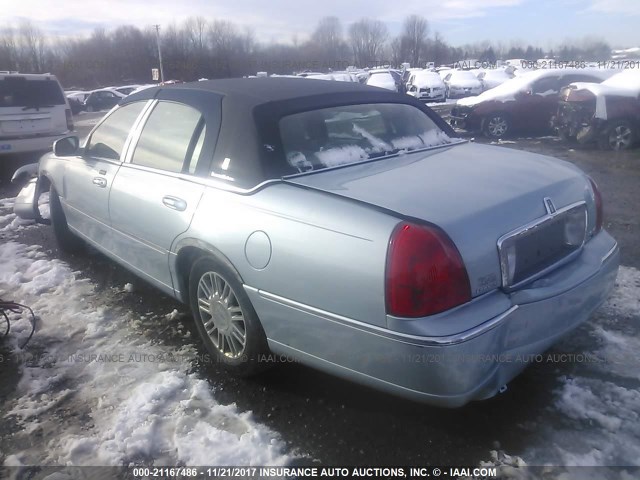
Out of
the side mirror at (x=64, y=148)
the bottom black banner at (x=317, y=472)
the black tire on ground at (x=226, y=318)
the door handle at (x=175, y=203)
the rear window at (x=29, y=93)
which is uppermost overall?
the rear window at (x=29, y=93)

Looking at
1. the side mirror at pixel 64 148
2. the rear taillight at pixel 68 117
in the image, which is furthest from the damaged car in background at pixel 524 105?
the side mirror at pixel 64 148

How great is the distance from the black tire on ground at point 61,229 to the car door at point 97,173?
0.36 meters

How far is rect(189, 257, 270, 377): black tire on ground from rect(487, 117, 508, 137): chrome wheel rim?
1098 cm

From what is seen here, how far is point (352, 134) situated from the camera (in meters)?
3.31

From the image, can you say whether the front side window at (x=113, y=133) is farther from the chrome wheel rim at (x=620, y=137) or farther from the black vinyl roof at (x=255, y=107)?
the chrome wheel rim at (x=620, y=137)

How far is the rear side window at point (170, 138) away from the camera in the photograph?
331 centimetres

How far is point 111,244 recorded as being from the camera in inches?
159

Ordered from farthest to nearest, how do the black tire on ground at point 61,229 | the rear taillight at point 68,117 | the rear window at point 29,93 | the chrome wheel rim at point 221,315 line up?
the rear taillight at point 68,117 < the rear window at point 29,93 < the black tire on ground at point 61,229 < the chrome wheel rim at point 221,315

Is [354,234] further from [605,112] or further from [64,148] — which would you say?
[605,112]

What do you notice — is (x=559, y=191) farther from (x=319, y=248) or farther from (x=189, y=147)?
(x=189, y=147)

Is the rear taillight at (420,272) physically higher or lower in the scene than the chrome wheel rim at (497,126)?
higher

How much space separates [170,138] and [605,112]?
30.9 feet

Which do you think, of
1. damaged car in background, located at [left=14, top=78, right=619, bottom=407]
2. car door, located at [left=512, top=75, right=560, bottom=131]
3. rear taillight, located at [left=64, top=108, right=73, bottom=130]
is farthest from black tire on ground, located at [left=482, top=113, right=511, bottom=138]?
damaged car in background, located at [left=14, top=78, right=619, bottom=407]

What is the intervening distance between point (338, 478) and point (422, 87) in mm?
25344
